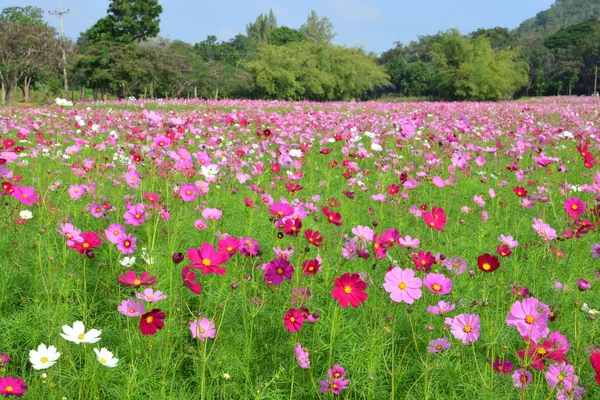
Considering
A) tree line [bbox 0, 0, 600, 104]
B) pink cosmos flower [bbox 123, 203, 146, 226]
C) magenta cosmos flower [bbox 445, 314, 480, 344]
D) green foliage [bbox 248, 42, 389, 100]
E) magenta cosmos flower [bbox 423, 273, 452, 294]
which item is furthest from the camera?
green foliage [bbox 248, 42, 389, 100]

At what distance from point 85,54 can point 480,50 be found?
26.8 metres

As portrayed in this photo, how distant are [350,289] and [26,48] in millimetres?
30760

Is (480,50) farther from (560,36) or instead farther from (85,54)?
(560,36)

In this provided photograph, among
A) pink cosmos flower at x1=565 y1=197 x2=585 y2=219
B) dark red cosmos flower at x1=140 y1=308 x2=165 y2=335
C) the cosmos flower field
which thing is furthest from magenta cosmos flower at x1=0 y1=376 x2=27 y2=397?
pink cosmos flower at x1=565 y1=197 x2=585 y2=219

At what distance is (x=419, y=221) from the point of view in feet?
10.1

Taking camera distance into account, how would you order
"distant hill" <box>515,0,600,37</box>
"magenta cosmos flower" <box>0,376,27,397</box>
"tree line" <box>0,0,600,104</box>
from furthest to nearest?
1. "distant hill" <box>515,0,600,37</box>
2. "tree line" <box>0,0,600,104</box>
3. "magenta cosmos flower" <box>0,376,27,397</box>

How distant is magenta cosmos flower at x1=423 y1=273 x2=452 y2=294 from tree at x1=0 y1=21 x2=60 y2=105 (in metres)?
29.8

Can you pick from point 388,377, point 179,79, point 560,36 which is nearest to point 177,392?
point 388,377

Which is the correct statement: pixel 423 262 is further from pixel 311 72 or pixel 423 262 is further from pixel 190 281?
pixel 311 72

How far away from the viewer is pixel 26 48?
26.3m

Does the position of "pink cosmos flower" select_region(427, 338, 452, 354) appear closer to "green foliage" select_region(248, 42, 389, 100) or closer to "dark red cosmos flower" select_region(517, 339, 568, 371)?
"dark red cosmos flower" select_region(517, 339, 568, 371)

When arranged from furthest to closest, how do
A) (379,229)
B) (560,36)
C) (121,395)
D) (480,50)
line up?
(560,36)
(480,50)
(379,229)
(121,395)

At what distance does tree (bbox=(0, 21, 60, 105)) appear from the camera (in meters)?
25.4

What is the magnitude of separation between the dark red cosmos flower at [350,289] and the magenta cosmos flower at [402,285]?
0.25ft
